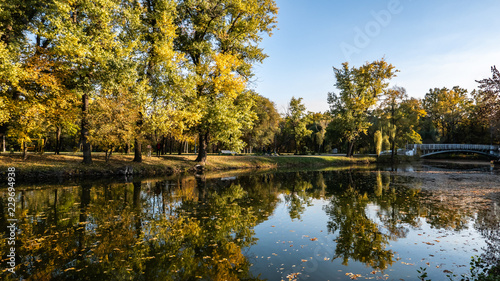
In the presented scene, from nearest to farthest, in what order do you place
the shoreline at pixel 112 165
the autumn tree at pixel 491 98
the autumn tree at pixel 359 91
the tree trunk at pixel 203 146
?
the autumn tree at pixel 491 98, the shoreline at pixel 112 165, the tree trunk at pixel 203 146, the autumn tree at pixel 359 91

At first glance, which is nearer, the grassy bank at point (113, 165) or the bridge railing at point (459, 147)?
the grassy bank at point (113, 165)

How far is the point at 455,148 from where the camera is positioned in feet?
192

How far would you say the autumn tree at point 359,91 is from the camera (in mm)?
42406

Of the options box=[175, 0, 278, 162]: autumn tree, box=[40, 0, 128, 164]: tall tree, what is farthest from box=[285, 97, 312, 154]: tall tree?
box=[40, 0, 128, 164]: tall tree

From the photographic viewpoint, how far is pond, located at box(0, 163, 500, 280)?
18.4 ft

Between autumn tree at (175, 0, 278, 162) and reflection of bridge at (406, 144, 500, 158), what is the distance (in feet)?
147

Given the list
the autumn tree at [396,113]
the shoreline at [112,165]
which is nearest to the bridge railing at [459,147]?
the autumn tree at [396,113]

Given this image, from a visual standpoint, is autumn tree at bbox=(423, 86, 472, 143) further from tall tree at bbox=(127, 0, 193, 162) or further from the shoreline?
tall tree at bbox=(127, 0, 193, 162)

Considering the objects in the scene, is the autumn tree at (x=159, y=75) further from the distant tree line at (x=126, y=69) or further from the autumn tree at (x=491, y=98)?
the autumn tree at (x=491, y=98)

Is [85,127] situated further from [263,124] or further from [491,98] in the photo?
[263,124]

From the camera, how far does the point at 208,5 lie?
24.6 metres

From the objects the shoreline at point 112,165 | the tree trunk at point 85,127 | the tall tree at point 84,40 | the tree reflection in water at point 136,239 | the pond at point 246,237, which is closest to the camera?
the tree reflection in water at point 136,239

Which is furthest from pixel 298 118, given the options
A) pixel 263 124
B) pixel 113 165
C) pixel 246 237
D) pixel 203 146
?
pixel 246 237

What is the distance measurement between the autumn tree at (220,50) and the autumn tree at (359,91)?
20.4 meters
